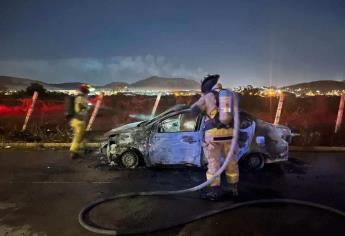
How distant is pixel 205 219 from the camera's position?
557cm

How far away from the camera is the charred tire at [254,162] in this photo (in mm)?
8328

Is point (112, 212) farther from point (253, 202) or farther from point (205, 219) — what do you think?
point (253, 202)

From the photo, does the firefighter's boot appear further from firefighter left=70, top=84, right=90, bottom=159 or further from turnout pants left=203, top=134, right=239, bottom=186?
firefighter left=70, top=84, right=90, bottom=159

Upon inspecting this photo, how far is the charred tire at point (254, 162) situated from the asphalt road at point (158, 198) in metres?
0.18

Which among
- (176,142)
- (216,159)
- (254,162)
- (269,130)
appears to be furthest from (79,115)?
(269,130)

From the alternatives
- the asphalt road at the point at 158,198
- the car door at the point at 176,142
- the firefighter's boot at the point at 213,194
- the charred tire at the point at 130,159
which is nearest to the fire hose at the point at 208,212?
the asphalt road at the point at 158,198

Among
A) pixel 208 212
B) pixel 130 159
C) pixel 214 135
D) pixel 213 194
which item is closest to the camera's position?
pixel 208 212

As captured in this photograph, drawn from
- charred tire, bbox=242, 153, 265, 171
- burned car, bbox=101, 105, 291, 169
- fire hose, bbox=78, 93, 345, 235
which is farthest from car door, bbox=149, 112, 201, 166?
fire hose, bbox=78, 93, 345, 235

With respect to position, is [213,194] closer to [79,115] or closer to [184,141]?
[184,141]

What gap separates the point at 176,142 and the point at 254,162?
5.83 ft

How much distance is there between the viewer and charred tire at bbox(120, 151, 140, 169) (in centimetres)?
866

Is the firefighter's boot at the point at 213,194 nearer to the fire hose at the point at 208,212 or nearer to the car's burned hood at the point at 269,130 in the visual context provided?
the fire hose at the point at 208,212

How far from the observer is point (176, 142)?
26.9ft

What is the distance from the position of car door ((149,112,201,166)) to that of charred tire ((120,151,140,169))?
0.41 m
